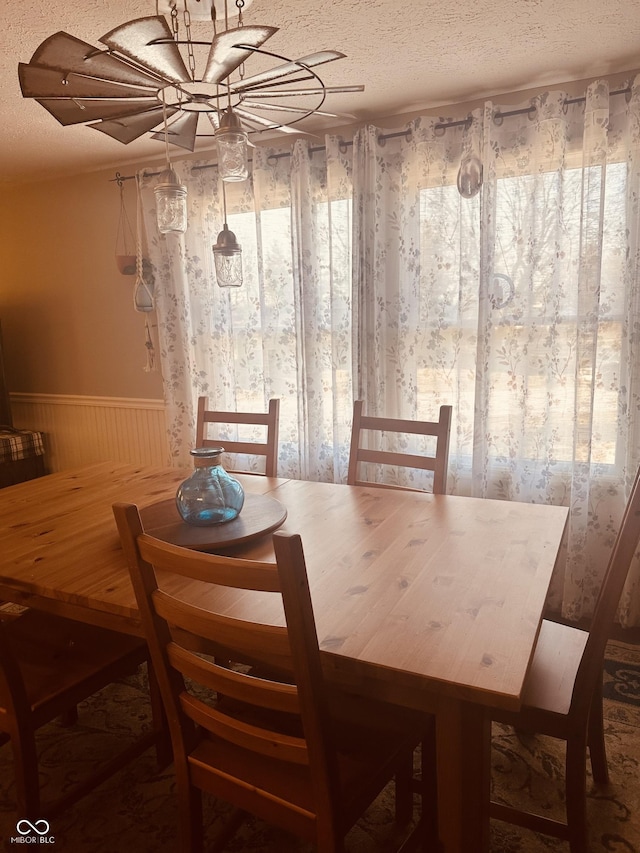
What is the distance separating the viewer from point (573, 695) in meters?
1.32

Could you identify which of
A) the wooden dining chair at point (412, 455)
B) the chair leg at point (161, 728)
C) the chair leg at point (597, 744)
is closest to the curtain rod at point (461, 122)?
the wooden dining chair at point (412, 455)

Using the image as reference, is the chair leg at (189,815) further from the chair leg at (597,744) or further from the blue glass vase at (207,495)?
the chair leg at (597,744)

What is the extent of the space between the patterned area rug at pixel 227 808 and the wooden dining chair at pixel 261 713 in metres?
0.28

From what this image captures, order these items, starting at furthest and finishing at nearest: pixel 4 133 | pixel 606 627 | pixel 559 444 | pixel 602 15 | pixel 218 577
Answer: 1. pixel 4 133
2. pixel 559 444
3. pixel 602 15
4. pixel 606 627
5. pixel 218 577

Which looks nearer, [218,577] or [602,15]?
[218,577]

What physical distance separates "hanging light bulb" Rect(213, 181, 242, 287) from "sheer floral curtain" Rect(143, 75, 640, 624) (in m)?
1.29

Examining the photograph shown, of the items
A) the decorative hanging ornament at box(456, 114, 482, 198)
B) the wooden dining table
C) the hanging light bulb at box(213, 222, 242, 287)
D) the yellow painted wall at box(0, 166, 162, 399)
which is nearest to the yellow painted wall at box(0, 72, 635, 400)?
the yellow painted wall at box(0, 166, 162, 399)

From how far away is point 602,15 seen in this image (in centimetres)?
200

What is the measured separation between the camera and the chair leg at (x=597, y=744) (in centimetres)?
167

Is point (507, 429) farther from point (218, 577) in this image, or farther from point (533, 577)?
point (218, 577)

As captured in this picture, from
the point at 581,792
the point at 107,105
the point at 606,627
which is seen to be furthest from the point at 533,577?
the point at 107,105

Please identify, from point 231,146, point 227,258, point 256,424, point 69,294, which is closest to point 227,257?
point 227,258

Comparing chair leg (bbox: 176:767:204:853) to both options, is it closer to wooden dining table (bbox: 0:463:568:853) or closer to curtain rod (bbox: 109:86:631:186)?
wooden dining table (bbox: 0:463:568:853)

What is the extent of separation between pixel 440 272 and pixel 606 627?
77.8 inches
